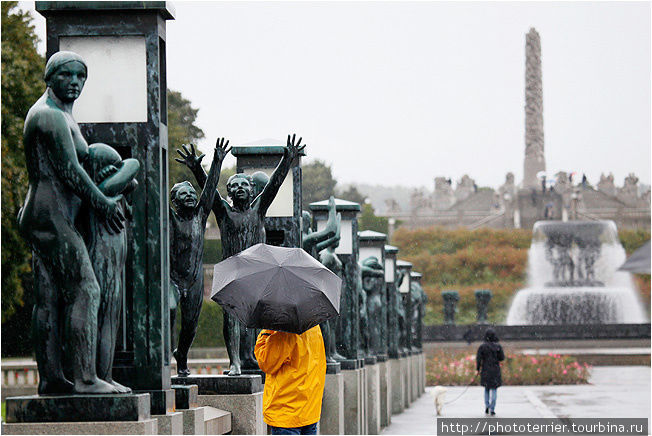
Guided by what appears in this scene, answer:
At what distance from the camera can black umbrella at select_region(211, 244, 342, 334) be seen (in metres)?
8.20

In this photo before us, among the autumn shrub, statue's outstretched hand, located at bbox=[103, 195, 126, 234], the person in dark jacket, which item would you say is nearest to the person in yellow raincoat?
statue's outstretched hand, located at bbox=[103, 195, 126, 234]

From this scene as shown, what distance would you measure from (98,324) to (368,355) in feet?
43.5

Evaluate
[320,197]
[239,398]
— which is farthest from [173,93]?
[239,398]

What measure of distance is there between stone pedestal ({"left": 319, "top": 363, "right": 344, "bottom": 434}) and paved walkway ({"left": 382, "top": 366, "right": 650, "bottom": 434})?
4639mm

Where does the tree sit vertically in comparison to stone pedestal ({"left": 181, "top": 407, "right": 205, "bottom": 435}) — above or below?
above

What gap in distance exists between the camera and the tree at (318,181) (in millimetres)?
98500

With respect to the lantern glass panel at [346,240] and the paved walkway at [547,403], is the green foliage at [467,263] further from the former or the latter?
the lantern glass panel at [346,240]

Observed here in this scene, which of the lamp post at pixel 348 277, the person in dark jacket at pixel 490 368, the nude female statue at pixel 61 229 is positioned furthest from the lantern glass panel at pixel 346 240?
the nude female statue at pixel 61 229

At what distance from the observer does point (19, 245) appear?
96.4 ft

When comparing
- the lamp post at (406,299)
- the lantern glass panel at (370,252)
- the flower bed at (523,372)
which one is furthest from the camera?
the flower bed at (523,372)

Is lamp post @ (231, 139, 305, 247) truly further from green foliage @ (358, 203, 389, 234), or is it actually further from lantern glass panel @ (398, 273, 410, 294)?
green foliage @ (358, 203, 389, 234)

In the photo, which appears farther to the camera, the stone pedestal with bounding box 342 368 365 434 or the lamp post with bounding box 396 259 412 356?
the lamp post with bounding box 396 259 412 356

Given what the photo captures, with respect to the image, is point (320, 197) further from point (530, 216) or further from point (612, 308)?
point (612, 308)

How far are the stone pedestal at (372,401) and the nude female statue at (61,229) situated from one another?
11.8 m
